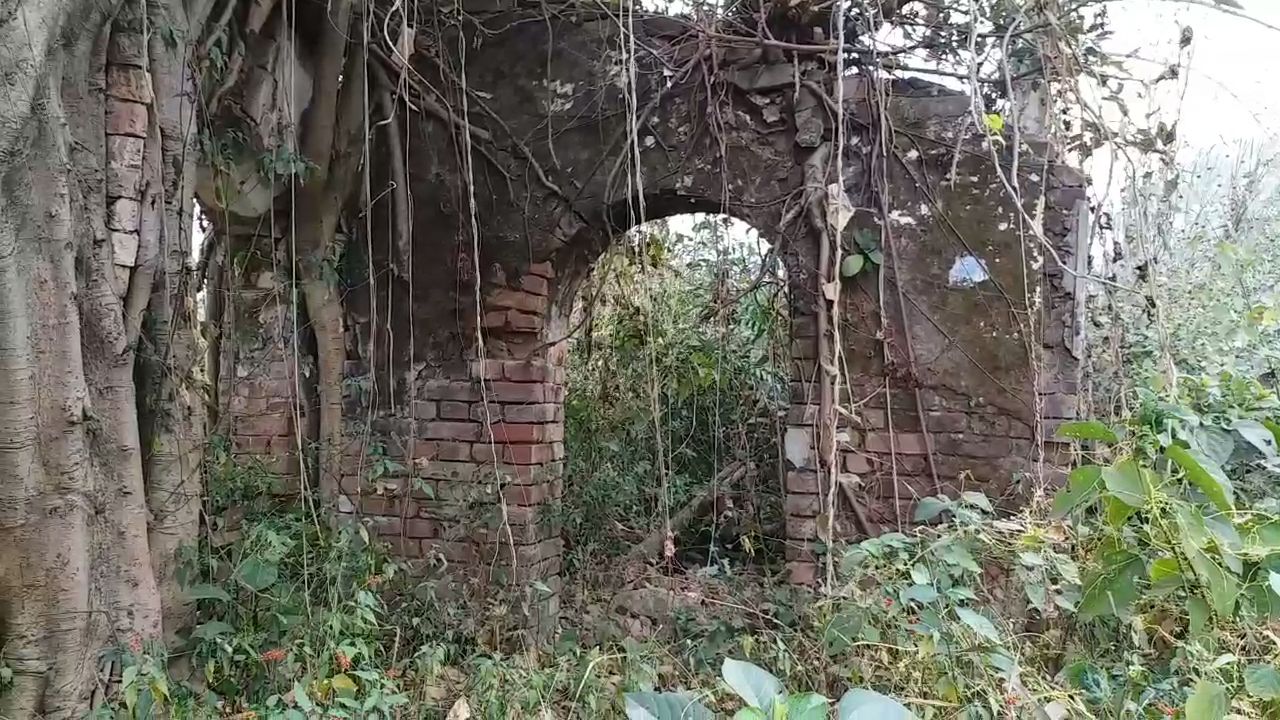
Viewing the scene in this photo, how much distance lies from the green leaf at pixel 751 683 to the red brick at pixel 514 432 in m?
2.34

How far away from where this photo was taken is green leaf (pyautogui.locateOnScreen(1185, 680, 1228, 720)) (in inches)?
51.9

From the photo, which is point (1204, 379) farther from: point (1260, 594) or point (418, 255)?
point (418, 255)

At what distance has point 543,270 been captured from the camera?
11.6ft

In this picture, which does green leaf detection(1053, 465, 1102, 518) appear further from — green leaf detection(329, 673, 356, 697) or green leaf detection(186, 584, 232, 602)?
green leaf detection(186, 584, 232, 602)

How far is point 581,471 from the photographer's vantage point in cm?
441

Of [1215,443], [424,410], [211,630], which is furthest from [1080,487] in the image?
[424,410]

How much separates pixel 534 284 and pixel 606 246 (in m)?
0.35

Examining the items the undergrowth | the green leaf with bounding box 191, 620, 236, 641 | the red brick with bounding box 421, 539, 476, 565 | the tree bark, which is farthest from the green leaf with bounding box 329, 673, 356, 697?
the red brick with bounding box 421, 539, 476, 565

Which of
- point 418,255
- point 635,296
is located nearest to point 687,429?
point 635,296

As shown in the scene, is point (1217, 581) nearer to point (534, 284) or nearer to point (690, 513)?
point (534, 284)

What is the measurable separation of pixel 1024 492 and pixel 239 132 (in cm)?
300

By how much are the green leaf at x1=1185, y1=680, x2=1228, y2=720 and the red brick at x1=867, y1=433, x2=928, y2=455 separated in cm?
180

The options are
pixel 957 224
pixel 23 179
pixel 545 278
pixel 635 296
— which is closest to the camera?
pixel 23 179

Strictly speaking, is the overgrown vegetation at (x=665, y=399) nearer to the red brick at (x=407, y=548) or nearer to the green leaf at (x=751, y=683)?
the red brick at (x=407, y=548)
